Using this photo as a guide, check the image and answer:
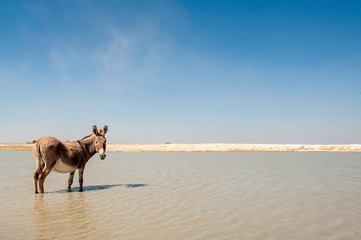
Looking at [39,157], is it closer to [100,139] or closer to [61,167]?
[61,167]

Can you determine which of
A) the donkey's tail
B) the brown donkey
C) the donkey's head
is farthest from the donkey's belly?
the donkey's head

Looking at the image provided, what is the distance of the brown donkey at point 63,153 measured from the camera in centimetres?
927

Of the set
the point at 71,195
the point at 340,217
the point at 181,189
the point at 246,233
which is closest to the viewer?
the point at 246,233

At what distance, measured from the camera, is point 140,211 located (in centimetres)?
688

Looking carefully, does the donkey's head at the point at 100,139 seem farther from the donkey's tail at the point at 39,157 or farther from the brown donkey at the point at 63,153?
the donkey's tail at the point at 39,157

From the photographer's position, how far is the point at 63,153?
→ 973 cm

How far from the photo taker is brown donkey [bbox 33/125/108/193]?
9273 millimetres

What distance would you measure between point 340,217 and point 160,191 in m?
6.03

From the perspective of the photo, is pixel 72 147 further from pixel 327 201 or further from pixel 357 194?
pixel 357 194

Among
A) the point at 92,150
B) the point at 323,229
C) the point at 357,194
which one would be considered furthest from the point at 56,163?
the point at 357,194

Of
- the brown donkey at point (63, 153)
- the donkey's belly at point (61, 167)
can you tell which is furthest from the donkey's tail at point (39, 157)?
the donkey's belly at point (61, 167)

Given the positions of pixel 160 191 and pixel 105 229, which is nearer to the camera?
pixel 105 229

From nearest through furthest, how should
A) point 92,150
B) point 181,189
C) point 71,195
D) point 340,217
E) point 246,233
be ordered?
point 246,233
point 340,217
point 71,195
point 181,189
point 92,150

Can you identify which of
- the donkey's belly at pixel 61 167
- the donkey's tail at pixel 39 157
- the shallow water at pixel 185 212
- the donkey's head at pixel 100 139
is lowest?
the shallow water at pixel 185 212
